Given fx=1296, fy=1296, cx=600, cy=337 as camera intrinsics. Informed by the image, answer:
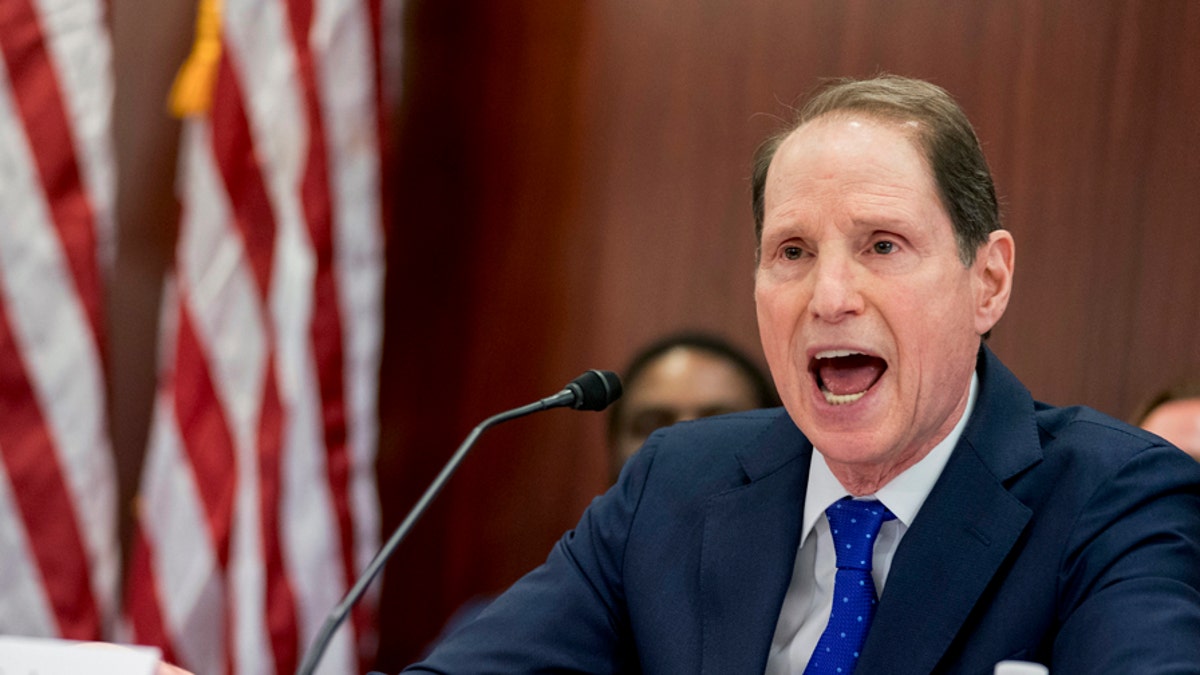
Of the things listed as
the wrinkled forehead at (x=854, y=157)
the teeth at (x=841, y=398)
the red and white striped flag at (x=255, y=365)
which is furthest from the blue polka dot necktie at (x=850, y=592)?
the red and white striped flag at (x=255, y=365)

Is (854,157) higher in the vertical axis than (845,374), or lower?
higher

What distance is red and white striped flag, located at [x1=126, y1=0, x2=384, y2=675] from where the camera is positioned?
9.29ft

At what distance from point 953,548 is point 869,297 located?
0.31 m

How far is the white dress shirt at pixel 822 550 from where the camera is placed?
162cm

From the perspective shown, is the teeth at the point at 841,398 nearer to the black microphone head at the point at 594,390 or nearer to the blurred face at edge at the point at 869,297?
the blurred face at edge at the point at 869,297

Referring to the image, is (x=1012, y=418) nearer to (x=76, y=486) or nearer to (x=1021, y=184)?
(x=1021, y=184)

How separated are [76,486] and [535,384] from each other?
1134 millimetres

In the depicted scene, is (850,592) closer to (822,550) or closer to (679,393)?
(822,550)

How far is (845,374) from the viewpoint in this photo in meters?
→ 1.64

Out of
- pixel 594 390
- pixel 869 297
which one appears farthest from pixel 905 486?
pixel 594 390

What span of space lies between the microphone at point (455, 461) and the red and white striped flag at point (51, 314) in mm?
1438

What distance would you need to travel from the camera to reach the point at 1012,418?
1.65 meters

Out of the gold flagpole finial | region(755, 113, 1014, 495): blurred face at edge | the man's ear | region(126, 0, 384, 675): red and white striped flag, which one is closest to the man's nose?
region(755, 113, 1014, 495): blurred face at edge

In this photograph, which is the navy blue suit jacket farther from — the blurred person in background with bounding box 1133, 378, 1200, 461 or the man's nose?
the blurred person in background with bounding box 1133, 378, 1200, 461
